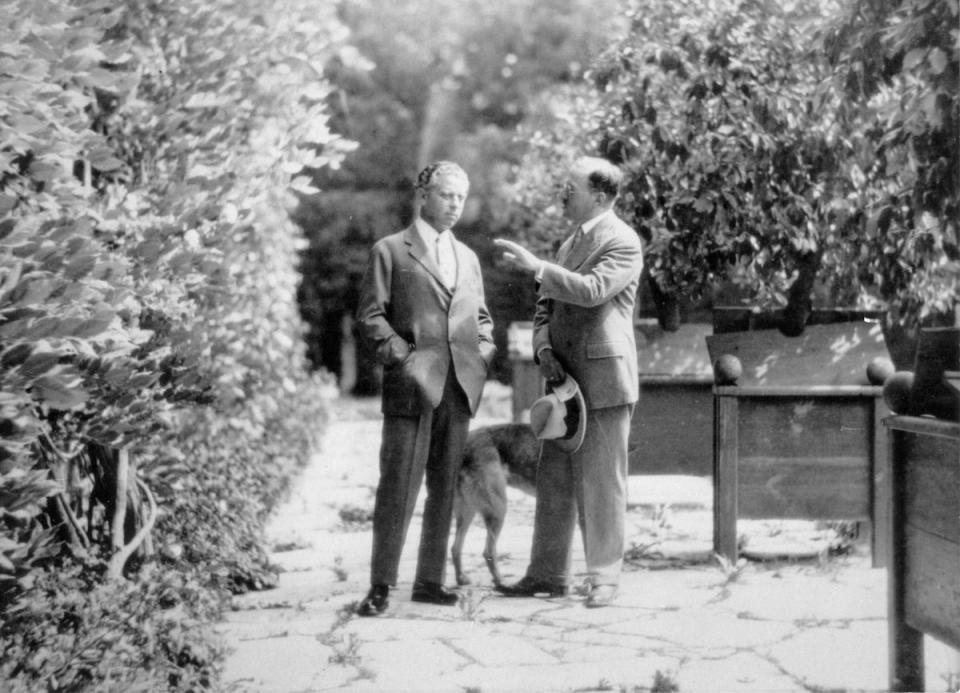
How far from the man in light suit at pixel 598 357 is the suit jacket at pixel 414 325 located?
390 mm

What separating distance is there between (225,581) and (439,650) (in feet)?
4.33

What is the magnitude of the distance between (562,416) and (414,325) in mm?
730

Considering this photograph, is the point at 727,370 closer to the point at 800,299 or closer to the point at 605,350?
the point at 800,299

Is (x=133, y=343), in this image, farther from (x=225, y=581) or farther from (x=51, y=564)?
(x=225, y=581)

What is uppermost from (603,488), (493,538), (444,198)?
(444,198)

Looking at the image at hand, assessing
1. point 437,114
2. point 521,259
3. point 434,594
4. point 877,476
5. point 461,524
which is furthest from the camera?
point 437,114

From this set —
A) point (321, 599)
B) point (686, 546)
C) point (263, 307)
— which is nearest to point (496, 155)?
point (263, 307)

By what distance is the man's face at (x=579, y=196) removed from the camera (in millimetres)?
4984

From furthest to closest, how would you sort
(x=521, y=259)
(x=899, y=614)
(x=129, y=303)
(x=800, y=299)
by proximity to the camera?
(x=800, y=299), (x=521, y=259), (x=129, y=303), (x=899, y=614)

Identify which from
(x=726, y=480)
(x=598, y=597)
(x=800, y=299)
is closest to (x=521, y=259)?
(x=598, y=597)

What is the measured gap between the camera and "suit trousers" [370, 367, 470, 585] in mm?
4777

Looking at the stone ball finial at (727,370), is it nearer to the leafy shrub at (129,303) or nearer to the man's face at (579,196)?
the man's face at (579,196)

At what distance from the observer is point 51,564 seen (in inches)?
163

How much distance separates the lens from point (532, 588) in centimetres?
512
